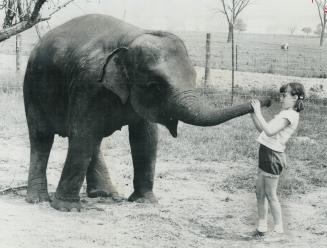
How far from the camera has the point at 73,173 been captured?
22.1 feet

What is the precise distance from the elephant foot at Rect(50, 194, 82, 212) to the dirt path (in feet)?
0.33

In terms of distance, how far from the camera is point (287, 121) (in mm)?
6008

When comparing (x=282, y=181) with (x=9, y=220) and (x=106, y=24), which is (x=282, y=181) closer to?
(x=106, y=24)

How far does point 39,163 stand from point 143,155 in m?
1.33

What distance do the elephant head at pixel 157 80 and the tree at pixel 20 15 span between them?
1.78m

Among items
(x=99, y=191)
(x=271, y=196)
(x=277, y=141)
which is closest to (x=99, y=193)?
(x=99, y=191)

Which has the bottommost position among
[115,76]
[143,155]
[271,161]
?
[143,155]

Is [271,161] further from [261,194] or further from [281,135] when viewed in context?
[261,194]

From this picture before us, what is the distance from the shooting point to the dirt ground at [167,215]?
556 centimetres

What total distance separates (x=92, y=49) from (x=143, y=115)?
3.11 ft

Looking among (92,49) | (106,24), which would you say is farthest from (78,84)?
(106,24)

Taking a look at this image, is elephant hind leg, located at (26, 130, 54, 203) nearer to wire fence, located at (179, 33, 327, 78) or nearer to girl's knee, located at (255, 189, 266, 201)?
girl's knee, located at (255, 189, 266, 201)

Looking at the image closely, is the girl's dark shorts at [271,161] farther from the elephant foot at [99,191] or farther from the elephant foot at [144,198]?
the elephant foot at [99,191]

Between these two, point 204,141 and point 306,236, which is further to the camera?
point 204,141
